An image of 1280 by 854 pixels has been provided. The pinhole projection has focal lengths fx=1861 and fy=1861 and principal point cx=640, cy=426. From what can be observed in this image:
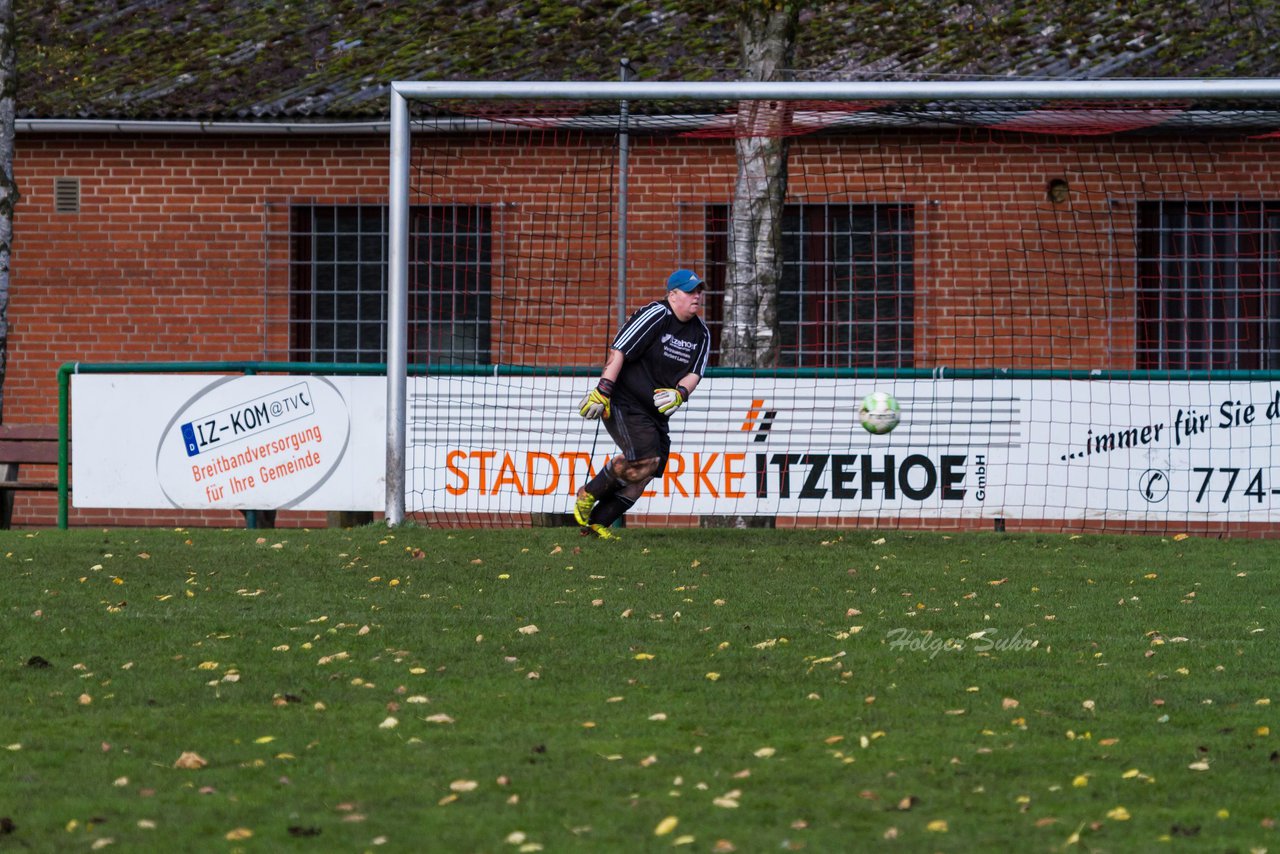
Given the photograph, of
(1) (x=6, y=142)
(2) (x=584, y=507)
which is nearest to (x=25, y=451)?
(1) (x=6, y=142)

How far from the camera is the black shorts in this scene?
11.3 meters

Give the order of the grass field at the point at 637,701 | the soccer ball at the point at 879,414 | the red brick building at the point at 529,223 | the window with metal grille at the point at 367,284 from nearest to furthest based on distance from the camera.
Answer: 1. the grass field at the point at 637,701
2. the soccer ball at the point at 879,414
3. the red brick building at the point at 529,223
4. the window with metal grille at the point at 367,284

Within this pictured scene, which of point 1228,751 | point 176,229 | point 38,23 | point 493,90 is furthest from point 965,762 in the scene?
point 38,23

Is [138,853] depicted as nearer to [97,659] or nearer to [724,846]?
[724,846]

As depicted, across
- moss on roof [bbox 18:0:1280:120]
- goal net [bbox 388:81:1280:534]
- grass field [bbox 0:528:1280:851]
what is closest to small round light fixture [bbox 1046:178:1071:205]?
goal net [bbox 388:81:1280:534]

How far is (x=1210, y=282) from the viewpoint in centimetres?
1627

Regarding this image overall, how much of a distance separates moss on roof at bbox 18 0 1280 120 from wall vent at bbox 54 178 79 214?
73 centimetres

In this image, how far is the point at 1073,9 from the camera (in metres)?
16.6

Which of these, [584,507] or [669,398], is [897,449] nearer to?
Result: [669,398]

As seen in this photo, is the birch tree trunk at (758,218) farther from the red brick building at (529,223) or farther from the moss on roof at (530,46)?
the moss on roof at (530,46)

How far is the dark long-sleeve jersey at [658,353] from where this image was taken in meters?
11.3

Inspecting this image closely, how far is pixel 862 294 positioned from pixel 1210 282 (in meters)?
3.04

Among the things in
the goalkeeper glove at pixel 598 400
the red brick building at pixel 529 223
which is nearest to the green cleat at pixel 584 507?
the goalkeeper glove at pixel 598 400

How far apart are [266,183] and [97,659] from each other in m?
10.0
